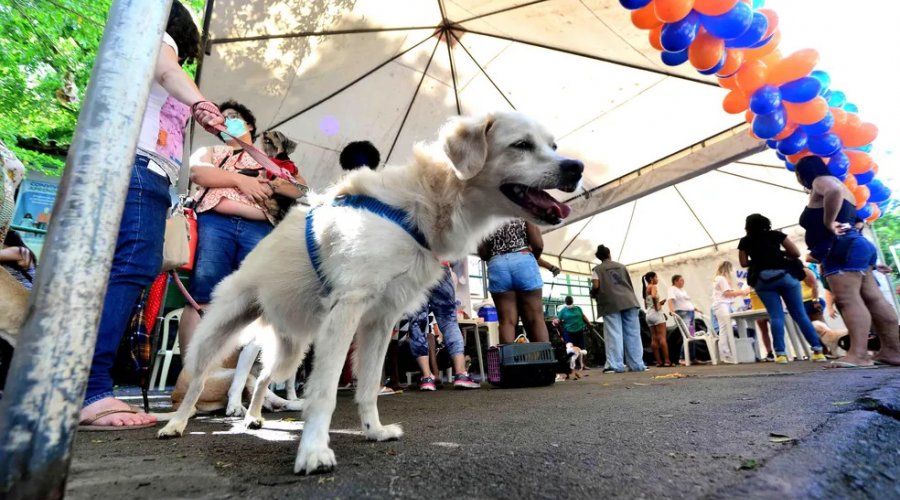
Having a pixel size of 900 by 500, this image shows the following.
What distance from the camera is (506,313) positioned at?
4875mm

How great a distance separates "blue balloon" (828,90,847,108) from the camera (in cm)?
533

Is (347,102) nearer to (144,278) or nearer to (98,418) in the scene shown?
(144,278)

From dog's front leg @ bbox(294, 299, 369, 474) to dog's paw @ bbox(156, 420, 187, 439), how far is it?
2.92 ft

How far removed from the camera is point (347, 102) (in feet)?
22.5

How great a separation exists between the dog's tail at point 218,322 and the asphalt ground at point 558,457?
34 centimetres

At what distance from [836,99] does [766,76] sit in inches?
55.6

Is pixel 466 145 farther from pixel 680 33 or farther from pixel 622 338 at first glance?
pixel 622 338

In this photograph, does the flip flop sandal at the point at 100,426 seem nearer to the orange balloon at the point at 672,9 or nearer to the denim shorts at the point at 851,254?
the orange balloon at the point at 672,9

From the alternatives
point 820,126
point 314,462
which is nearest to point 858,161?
point 820,126

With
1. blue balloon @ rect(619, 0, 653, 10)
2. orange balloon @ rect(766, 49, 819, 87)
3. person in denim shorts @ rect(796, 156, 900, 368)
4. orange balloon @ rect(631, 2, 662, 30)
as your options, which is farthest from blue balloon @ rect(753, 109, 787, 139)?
blue balloon @ rect(619, 0, 653, 10)

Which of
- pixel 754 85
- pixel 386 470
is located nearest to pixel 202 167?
pixel 386 470

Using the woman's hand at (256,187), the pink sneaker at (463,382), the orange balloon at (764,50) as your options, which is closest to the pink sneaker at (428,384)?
the pink sneaker at (463,382)

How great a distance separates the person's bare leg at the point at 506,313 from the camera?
4855 millimetres

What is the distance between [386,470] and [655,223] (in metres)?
11.7
